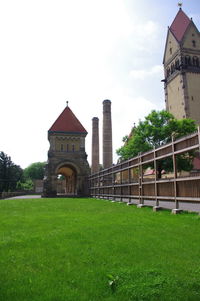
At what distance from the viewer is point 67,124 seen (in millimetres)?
Result: 40094

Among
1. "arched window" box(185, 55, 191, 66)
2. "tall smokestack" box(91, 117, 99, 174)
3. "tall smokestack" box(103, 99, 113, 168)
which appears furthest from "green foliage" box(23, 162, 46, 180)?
"arched window" box(185, 55, 191, 66)

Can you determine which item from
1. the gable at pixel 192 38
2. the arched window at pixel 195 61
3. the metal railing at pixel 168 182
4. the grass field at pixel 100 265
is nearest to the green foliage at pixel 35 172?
the arched window at pixel 195 61

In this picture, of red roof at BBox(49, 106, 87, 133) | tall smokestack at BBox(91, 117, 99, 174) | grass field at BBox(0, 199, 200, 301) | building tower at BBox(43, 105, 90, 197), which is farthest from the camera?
tall smokestack at BBox(91, 117, 99, 174)

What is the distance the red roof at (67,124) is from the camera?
39.1 m

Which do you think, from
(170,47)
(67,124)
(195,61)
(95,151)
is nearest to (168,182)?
(67,124)

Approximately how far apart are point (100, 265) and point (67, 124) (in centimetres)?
3763

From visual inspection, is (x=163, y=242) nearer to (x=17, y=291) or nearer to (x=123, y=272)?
(x=123, y=272)

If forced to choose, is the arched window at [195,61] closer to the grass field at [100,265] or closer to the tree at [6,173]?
the tree at [6,173]

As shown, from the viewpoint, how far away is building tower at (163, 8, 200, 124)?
142ft

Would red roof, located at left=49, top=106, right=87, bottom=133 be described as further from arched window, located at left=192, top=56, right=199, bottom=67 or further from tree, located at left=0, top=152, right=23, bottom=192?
arched window, located at left=192, top=56, right=199, bottom=67

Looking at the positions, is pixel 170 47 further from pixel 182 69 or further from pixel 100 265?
pixel 100 265

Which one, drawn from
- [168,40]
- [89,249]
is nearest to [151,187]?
[89,249]

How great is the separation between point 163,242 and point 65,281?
2.19 metres

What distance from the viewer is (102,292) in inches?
101
